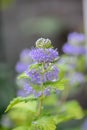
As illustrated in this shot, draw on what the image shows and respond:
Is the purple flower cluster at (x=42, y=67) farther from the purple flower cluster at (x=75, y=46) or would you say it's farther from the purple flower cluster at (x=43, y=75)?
the purple flower cluster at (x=75, y=46)

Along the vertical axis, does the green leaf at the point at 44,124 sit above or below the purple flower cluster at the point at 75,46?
above

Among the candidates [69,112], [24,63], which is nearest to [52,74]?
[69,112]

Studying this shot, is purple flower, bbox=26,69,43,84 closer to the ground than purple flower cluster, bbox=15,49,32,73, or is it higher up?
higher up

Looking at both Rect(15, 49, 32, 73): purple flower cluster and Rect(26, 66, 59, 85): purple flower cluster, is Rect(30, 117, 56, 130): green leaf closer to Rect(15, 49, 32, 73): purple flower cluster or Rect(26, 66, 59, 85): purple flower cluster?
Rect(26, 66, 59, 85): purple flower cluster

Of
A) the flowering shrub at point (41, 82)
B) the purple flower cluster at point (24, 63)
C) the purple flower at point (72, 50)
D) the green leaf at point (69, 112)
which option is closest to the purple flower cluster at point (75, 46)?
the purple flower at point (72, 50)

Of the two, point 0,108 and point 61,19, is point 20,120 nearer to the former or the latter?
point 0,108

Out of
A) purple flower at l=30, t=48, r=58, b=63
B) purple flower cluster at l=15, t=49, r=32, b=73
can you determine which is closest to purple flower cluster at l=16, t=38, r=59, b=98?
purple flower at l=30, t=48, r=58, b=63

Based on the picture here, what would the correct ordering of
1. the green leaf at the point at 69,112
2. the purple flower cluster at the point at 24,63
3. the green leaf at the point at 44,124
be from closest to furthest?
the green leaf at the point at 44,124, the green leaf at the point at 69,112, the purple flower cluster at the point at 24,63

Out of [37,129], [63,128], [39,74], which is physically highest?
[39,74]

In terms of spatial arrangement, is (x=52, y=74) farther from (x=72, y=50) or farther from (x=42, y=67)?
(x=72, y=50)

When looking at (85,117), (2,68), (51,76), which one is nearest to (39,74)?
(51,76)

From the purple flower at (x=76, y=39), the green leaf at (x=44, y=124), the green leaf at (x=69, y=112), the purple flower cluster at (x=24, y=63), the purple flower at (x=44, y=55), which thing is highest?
the purple flower at (x=44, y=55)
